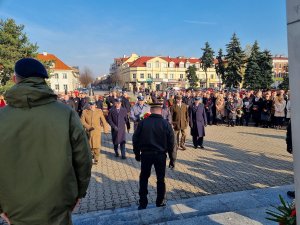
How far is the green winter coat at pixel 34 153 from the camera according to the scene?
2160mm

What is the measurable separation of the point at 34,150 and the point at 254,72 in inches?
1816

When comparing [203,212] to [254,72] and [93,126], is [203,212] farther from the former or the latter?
[254,72]

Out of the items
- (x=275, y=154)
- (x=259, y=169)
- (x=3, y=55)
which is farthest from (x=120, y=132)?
(x=3, y=55)

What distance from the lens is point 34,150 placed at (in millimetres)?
2191

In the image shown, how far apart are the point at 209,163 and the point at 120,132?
2.85 metres

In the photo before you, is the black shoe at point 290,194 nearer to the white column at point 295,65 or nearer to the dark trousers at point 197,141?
the white column at point 295,65

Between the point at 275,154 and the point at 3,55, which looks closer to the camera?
the point at 275,154

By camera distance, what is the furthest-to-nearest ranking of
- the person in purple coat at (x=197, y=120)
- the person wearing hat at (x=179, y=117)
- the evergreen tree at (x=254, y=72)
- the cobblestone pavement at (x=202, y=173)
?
the evergreen tree at (x=254, y=72) < the person in purple coat at (x=197, y=120) < the person wearing hat at (x=179, y=117) < the cobblestone pavement at (x=202, y=173)

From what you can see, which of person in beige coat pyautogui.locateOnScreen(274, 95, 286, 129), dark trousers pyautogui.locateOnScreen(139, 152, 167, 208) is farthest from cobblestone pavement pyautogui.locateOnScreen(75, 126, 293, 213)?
person in beige coat pyautogui.locateOnScreen(274, 95, 286, 129)

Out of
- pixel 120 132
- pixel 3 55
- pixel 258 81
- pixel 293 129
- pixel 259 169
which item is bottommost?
pixel 259 169

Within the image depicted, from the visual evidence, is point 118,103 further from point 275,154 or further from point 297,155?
point 297,155

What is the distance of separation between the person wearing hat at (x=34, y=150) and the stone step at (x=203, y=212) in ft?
6.83

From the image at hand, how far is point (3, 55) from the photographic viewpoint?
31172 millimetres

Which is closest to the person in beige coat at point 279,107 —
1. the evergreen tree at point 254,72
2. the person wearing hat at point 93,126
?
→ the person wearing hat at point 93,126
